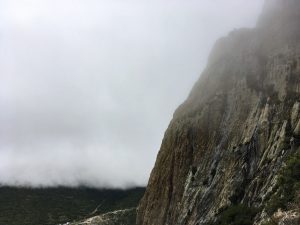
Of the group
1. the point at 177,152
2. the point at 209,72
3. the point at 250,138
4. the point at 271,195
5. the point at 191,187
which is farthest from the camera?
the point at 209,72

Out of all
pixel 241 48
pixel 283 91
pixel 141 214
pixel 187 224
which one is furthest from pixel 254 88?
pixel 141 214

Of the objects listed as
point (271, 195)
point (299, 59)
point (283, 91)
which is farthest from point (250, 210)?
point (299, 59)

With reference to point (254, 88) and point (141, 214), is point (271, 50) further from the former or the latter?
point (141, 214)

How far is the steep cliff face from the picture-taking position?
68.1 m

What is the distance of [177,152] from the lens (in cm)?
8481

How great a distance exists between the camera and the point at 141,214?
9362 cm

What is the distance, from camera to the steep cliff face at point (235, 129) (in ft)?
224

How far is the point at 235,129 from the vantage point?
76.4 metres

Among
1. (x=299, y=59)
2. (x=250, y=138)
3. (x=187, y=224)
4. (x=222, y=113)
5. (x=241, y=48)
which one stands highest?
(x=241, y=48)

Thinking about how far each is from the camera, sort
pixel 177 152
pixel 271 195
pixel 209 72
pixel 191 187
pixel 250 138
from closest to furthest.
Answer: pixel 271 195 → pixel 250 138 → pixel 191 187 → pixel 177 152 → pixel 209 72

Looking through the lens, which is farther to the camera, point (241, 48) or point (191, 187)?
point (241, 48)

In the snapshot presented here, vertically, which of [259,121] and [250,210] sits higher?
[259,121]

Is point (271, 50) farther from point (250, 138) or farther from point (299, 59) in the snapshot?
point (250, 138)

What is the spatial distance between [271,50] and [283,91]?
10.7 meters
